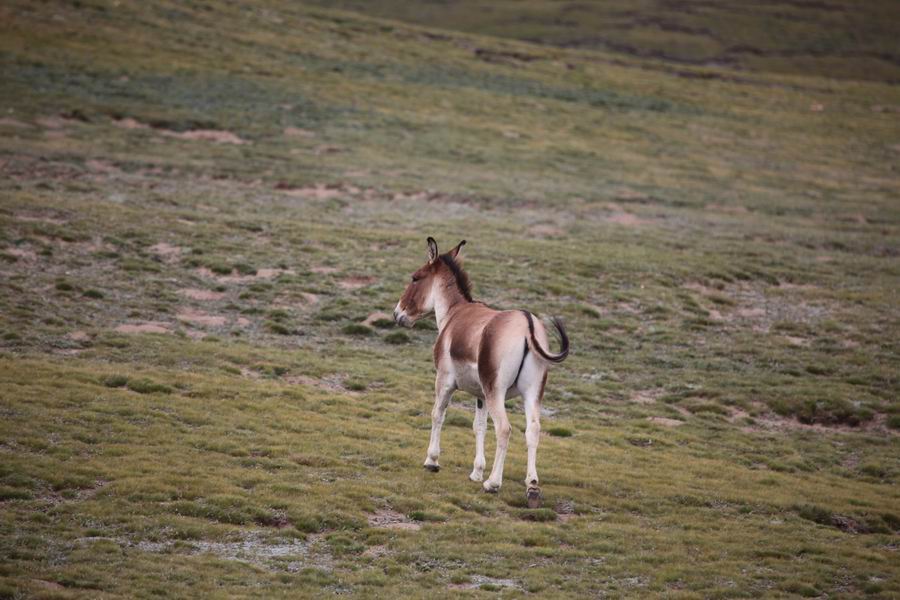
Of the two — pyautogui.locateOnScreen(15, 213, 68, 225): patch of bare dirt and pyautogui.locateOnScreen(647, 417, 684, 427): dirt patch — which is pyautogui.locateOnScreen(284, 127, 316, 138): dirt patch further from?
pyautogui.locateOnScreen(647, 417, 684, 427): dirt patch

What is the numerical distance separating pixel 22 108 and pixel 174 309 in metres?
32.9

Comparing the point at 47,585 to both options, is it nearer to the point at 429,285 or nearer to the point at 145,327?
the point at 429,285

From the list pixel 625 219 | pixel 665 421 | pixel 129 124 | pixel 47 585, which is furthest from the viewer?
pixel 129 124

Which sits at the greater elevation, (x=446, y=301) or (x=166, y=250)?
(x=446, y=301)

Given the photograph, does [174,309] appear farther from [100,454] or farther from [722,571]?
[722,571]

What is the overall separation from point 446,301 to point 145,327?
12.1 m

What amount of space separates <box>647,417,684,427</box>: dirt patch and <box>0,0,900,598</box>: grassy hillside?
1.04 ft

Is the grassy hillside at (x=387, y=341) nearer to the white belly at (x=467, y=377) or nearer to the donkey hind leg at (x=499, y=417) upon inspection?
the donkey hind leg at (x=499, y=417)

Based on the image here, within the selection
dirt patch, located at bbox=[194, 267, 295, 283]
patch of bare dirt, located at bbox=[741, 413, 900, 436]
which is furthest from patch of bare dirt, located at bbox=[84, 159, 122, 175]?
patch of bare dirt, located at bbox=[741, 413, 900, 436]

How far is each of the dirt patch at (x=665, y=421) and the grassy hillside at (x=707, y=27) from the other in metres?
121

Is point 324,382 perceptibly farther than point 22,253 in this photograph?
No

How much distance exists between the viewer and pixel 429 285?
16969 mm

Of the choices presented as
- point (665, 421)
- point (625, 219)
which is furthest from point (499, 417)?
point (625, 219)

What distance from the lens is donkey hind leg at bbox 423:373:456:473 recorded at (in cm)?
1572
